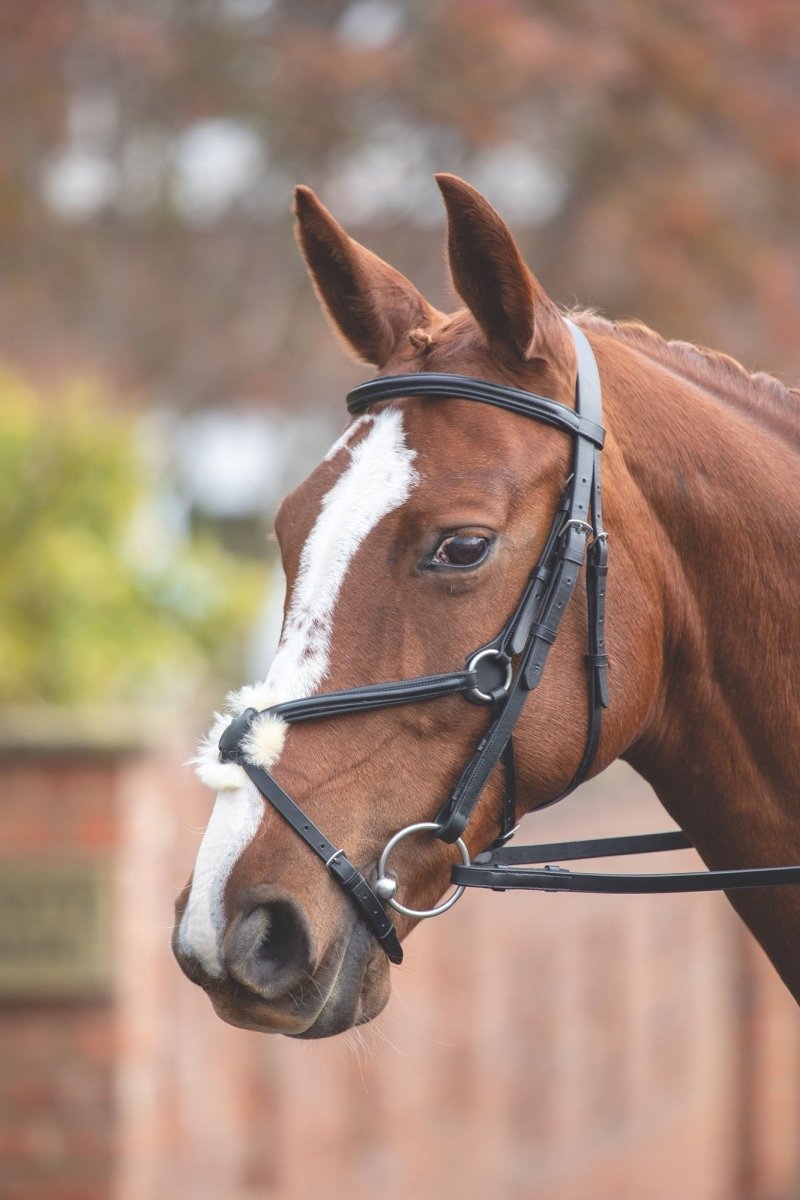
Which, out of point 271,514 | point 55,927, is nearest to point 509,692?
point 55,927

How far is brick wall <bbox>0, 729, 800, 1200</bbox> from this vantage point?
6.08 m

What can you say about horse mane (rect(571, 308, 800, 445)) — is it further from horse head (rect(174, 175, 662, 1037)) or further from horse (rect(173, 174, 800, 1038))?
horse head (rect(174, 175, 662, 1037))

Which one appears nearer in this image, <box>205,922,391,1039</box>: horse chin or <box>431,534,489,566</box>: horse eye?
<box>205,922,391,1039</box>: horse chin

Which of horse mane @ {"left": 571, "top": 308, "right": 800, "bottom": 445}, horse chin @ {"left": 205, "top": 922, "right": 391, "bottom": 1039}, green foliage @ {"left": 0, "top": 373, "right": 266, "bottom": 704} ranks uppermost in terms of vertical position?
green foliage @ {"left": 0, "top": 373, "right": 266, "bottom": 704}

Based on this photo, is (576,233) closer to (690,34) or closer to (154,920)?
(690,34)

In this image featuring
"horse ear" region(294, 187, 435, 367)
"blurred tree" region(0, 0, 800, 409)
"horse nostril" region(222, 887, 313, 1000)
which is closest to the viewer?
"horse nostril" region(222, 887, 313, 1000)

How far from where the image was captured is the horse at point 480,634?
2.46 meters

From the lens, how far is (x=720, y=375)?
121 inches

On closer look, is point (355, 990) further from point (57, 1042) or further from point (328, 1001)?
point (57, 1042)

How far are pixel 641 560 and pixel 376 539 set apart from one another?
538 mm

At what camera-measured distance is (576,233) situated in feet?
37.7

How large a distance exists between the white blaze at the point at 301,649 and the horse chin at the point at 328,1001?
0.09 meters

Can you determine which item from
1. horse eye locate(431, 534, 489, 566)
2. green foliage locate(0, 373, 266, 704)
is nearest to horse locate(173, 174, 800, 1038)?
horse eye locate(431, 534, 489, 566)

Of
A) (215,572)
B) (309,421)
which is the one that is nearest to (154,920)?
(215,572)
